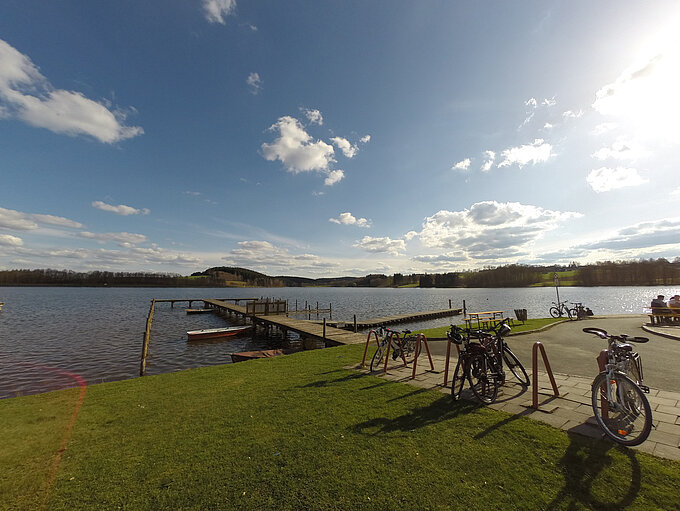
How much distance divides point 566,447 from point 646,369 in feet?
23.1

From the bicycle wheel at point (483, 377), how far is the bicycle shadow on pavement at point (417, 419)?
306 millimetres

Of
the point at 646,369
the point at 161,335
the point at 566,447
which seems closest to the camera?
the point at 566,447

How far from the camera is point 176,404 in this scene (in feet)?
22.7

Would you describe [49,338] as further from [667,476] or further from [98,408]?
[667,476]

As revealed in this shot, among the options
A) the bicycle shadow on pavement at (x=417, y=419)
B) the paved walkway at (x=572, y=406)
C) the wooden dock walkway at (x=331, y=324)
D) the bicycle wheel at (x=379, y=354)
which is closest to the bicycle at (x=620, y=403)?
the paved walkway at (x=572, y=406)

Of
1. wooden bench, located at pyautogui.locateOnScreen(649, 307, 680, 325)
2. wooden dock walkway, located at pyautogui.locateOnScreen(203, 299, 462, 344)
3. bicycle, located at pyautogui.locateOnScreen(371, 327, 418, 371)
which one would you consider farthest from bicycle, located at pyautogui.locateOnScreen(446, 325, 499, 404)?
wooden bench, located at pyautogui.locateOnScreen(649, 307, 680, 325)

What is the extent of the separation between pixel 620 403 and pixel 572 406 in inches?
63.4

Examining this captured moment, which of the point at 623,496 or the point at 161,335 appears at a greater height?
the point at 623,496

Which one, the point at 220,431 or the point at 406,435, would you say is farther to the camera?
the point at 220,431

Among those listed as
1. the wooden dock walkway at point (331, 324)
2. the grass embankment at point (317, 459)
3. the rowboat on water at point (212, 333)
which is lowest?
the rowboat on water at point (212, 333)

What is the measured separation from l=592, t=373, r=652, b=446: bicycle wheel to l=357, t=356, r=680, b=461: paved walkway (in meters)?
0.21

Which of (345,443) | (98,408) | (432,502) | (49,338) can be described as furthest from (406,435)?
(49,338)

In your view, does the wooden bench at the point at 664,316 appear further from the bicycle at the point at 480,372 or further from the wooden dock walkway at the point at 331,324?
the bicycle at the point at 480,372

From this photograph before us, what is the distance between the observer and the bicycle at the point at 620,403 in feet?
13.8
